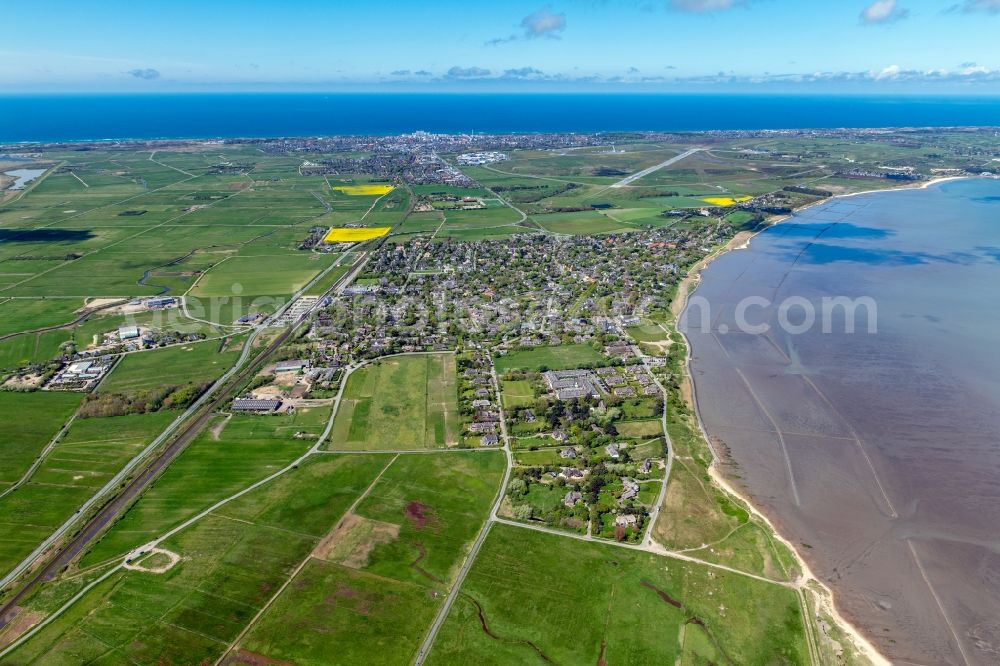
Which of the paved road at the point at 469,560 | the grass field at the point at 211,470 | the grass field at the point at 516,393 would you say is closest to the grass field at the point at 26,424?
the grass field at the point at 211,470

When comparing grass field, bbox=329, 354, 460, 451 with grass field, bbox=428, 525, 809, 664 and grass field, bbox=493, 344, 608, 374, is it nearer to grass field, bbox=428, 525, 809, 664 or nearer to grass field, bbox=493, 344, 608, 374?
grass field, bbox=493, 344, 608, 374

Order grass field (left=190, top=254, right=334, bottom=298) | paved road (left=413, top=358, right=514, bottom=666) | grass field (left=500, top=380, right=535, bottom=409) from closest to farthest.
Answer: paved road (left=413, top=358, right=514, bottom=666)
grass field (left=500, top=380, right=535, bottom=409)
grass field (left=190, top=254, right=334, bottom=298)

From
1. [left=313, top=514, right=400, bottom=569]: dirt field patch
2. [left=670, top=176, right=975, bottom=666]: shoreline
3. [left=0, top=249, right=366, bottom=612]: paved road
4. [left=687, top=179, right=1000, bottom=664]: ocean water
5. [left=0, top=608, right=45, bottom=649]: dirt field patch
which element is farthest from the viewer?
[left=313, top=514, right=400, bottom=569]: dirt field patch

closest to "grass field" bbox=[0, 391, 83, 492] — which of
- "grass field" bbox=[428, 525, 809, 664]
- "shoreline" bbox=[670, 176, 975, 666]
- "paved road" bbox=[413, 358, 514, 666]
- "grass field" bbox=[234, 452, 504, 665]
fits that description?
"grass field" bbox=[234, 452, 504, 665]

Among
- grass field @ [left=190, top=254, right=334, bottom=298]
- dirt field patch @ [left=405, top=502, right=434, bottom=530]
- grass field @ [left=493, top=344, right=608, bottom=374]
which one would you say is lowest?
dirt field patch @ [left=405, top=502, right=434, bottom=530]

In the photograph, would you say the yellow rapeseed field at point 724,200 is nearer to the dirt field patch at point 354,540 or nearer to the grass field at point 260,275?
the grass field at point 260,275

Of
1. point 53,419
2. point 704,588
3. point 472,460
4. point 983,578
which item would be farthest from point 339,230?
point 983,578

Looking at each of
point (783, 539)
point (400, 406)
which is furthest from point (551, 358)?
point (783, 539)
